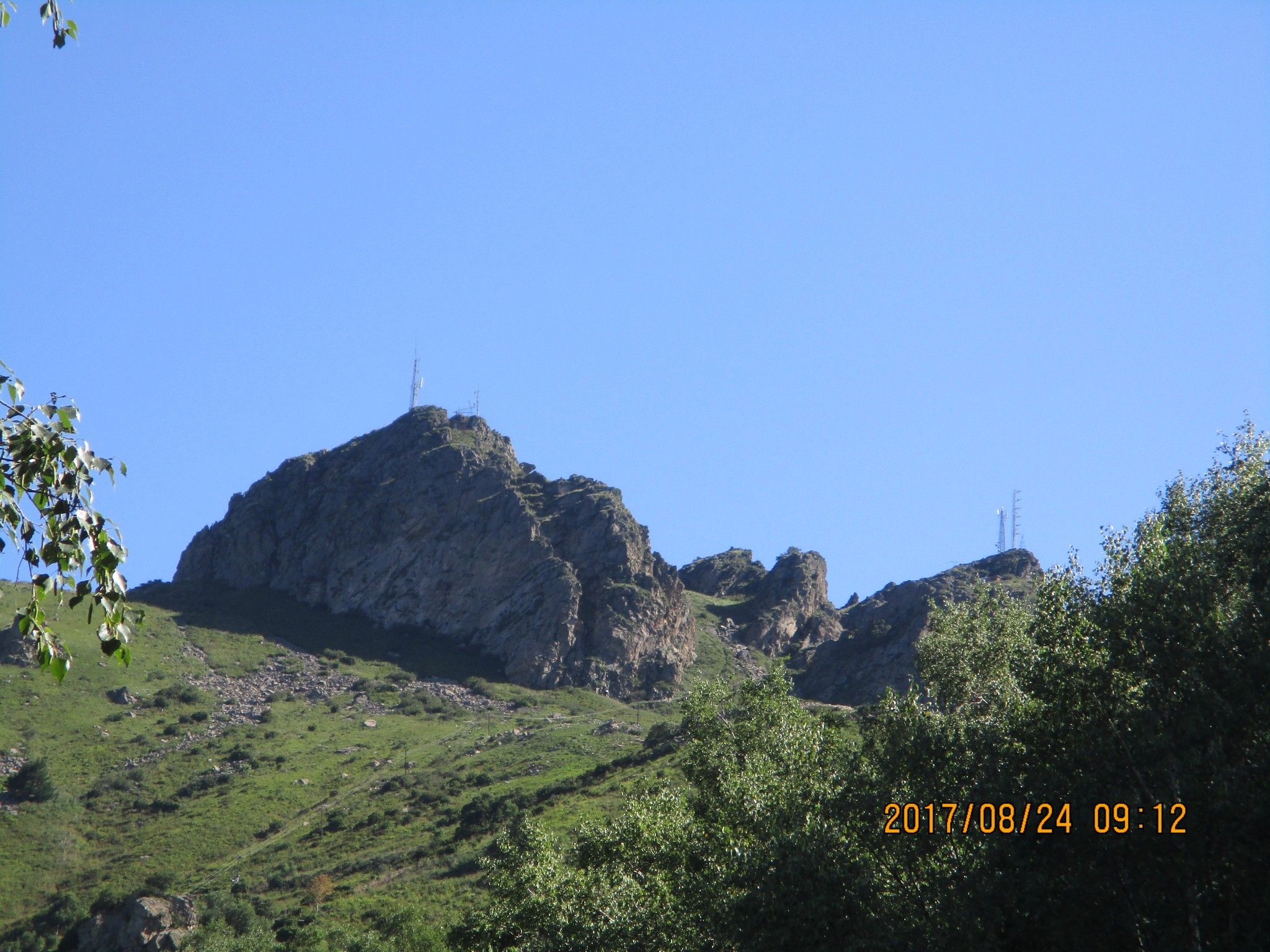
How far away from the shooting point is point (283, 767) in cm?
12456

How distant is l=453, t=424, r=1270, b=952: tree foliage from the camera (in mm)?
21344

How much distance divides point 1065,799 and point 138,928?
70.9 m

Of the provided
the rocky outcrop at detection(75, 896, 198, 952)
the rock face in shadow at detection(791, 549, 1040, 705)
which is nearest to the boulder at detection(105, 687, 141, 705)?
the rocky outcrop at detection(75, 896, 198, 952)

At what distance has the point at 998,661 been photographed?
41.2m

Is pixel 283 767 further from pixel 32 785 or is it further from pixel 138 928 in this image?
pixel 138 928

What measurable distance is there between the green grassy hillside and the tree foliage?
150 feet

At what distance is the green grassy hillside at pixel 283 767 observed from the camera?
8869 cm

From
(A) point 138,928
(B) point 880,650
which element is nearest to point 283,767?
(A) point 138,928

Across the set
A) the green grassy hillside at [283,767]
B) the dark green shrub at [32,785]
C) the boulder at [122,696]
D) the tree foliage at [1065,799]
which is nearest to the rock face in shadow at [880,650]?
the green grassy hillside at [283,767]

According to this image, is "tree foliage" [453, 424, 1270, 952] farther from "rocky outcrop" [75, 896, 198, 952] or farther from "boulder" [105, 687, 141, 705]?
"boulder" [105, 687, 141, 705]

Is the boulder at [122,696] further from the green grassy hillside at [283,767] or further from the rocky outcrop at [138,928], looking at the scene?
the rocky outcrop at [138,928]

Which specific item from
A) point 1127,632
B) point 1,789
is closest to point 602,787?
point 1,789

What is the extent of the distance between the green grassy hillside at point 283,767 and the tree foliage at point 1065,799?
45.9 metres

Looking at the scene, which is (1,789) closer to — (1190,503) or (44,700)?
(44,700)
